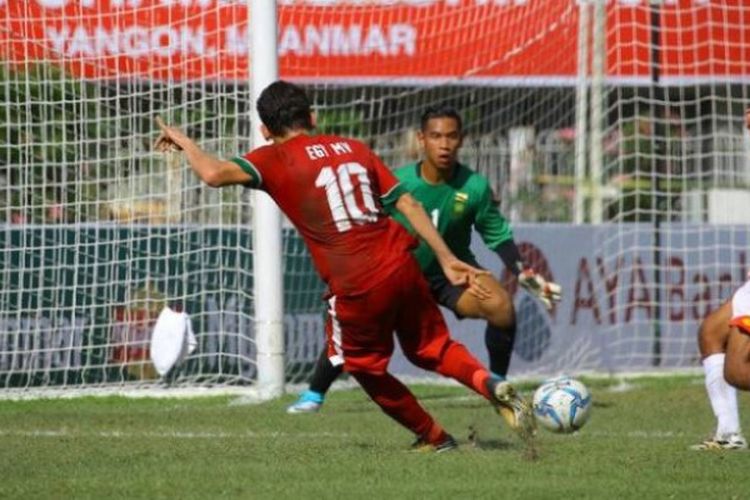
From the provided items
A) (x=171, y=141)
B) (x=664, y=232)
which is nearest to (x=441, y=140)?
(x=171, y=141)

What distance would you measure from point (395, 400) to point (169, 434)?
208 cm

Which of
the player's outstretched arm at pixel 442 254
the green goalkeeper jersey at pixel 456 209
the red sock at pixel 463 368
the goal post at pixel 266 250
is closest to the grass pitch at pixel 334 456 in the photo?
the red sock at pixel 463 368

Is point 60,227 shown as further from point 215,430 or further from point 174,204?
point 215,430

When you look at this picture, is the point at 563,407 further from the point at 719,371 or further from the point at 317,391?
the point at 317,391

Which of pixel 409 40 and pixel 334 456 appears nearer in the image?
pixel 334 456

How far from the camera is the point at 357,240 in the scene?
29.5ft

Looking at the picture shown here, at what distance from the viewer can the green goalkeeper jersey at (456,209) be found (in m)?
12.2

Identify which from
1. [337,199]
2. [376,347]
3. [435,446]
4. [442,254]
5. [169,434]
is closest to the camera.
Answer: [442,254]

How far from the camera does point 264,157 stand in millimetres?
8906

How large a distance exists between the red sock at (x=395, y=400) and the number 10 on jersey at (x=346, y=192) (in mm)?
846

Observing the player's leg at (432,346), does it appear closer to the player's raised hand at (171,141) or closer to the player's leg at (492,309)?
the player's raised hand at (171,141)

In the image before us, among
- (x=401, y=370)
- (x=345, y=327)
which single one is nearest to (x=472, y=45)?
(x=401, y=370)

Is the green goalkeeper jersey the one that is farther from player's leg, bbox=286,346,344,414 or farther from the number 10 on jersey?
the number 10 on jersey

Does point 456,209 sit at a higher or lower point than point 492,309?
higher
